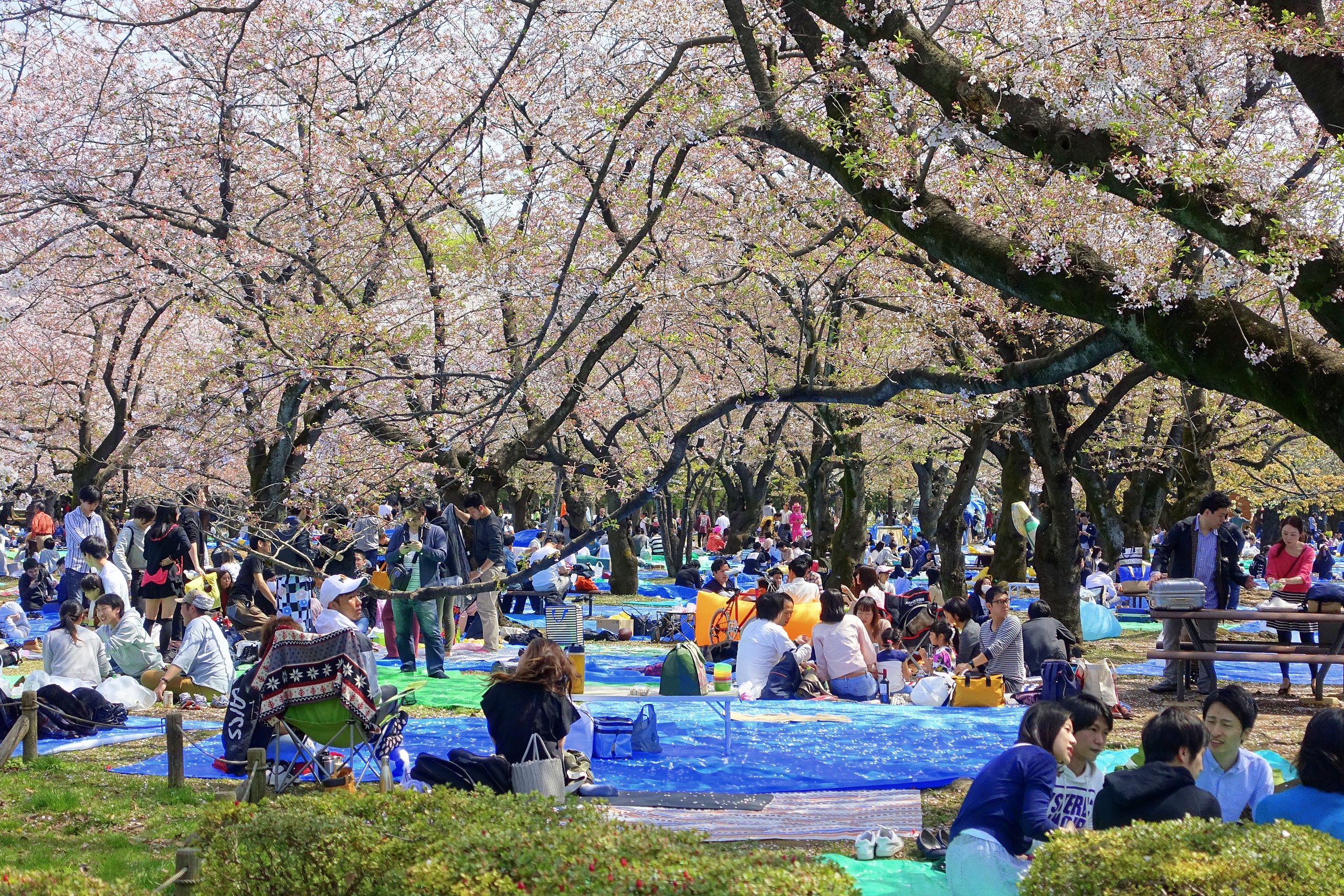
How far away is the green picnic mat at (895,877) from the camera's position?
5.22 metres

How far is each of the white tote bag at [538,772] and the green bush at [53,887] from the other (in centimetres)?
264

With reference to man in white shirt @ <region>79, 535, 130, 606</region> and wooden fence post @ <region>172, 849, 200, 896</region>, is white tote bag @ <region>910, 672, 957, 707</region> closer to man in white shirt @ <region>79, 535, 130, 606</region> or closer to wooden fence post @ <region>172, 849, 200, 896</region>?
wooden fence post @ <region>172, 849, 200, 896</region>

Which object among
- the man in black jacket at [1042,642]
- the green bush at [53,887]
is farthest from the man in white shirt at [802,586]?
the green bush at [53,887]

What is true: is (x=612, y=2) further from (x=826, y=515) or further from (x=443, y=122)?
(x=826, y=515)

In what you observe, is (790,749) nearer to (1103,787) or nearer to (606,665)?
(1103,787)

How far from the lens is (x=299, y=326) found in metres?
11.2

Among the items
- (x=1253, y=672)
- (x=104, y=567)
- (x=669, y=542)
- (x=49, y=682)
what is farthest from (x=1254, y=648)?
(x=669, y=542)

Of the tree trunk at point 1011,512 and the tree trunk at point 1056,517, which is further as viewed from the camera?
the tree trunk at point 1011,512

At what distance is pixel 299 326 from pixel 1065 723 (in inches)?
327

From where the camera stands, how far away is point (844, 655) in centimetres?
1014

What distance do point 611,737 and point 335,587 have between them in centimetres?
329

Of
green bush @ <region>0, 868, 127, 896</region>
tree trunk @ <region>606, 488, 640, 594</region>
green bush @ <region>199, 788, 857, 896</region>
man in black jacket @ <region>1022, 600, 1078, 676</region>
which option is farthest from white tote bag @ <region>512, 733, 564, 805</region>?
tree trunk @ <region>606, 488, 640, 594</region>

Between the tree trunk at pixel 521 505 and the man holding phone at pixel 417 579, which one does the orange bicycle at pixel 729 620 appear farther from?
the tree trunk at pixel 521 505

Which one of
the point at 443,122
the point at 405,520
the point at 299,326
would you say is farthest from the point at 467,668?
the point at 443,122
